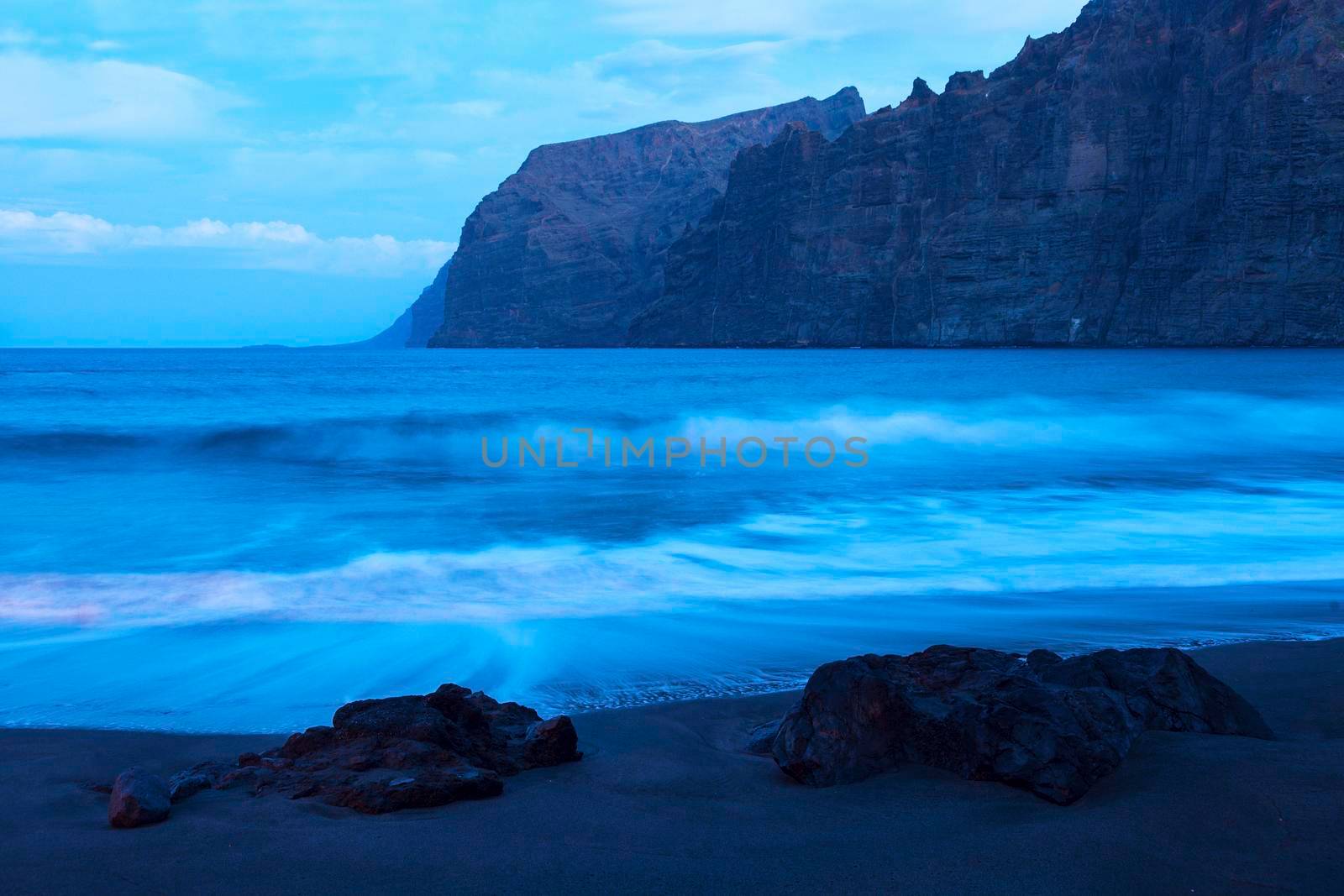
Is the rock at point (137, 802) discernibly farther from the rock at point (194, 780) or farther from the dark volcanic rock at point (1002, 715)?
the dark volcanic rock at point (1002, 715)

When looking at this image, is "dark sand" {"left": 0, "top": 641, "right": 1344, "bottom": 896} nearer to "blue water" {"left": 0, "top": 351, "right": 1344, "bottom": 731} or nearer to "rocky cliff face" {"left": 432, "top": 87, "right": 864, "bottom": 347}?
"blue water" {"left": 0, "top": 351, "right": 1344, "bottom": 731}

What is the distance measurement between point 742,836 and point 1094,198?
315 ft

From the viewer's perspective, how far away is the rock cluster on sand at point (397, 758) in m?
2.89

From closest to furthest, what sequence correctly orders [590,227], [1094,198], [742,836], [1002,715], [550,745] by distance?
[742,836], [1002,715], [550,745], [1094,198], [590,227]

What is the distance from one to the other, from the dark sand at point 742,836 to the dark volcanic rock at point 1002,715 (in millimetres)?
67

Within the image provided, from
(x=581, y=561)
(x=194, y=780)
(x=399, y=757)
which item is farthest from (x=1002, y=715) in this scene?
(x=581, y=561)

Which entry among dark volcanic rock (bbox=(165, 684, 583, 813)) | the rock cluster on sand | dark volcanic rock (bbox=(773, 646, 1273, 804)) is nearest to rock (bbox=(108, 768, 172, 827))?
the rock cluster on sand

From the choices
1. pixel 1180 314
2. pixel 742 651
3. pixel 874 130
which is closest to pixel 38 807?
pixel 742 651

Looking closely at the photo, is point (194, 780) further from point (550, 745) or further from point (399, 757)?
point (550, 745)

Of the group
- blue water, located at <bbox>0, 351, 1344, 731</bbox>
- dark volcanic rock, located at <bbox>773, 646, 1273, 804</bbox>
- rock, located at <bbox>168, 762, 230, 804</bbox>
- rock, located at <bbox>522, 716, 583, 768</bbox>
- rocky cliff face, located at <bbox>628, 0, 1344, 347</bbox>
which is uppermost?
rocky cliff face, located at <bbox>628, 0, 1344, 347</bbox>

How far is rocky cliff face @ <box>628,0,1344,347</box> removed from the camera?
246 feet

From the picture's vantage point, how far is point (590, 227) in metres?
168

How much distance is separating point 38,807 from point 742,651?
2.89 metres

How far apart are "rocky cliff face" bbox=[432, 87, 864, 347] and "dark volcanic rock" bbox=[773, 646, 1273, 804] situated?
153478 mm
